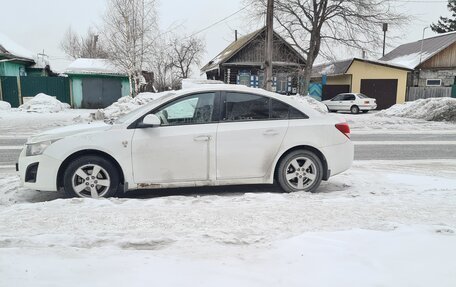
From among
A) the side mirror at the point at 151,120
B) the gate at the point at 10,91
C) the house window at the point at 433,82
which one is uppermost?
the house window at the point at 433,82

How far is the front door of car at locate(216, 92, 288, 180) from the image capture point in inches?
210

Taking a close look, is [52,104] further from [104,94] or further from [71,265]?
[71,265]

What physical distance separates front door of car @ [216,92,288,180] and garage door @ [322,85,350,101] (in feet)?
96.0

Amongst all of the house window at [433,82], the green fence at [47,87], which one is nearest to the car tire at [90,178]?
the green fence at [47,87]

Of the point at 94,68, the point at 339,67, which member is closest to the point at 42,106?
the point at 94,68

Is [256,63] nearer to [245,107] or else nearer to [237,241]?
[245,107]

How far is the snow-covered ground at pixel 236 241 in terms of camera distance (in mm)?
2738

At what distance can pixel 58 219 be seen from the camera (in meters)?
3.96

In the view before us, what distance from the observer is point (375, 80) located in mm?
31750

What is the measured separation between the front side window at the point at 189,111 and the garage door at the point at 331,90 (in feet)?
97.1

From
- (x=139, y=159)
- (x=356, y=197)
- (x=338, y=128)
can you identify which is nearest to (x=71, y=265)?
(x=139, y=159)

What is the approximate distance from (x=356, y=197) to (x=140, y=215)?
291cm

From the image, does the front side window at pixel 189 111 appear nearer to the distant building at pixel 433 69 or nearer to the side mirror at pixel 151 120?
the side mirror at pixel 151 120

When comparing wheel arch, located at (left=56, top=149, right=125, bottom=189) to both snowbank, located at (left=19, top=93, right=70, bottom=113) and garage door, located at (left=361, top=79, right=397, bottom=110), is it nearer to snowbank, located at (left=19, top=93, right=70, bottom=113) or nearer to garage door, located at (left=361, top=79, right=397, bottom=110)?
snowbank, located at (left=19, top=93, right=70, bottom=113)
